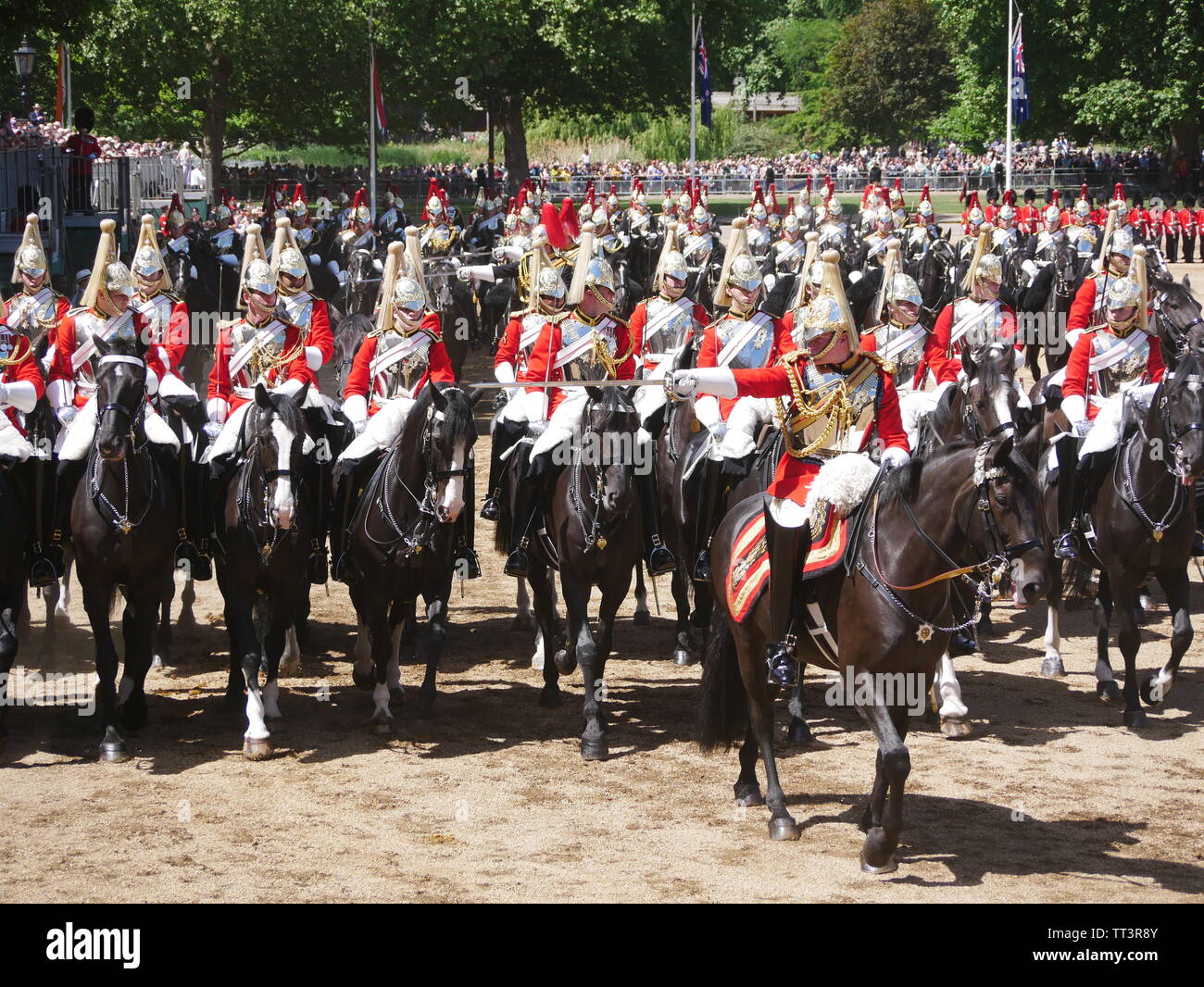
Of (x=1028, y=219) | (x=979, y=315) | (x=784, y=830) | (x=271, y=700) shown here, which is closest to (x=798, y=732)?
(x=784, y=830)

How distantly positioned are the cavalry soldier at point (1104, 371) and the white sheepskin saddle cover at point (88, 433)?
5971 mm

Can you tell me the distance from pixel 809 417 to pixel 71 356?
5.72 meters

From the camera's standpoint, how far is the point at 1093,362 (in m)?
12.1

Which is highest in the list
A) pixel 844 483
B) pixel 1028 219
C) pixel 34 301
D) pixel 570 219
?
pixel 1028 219

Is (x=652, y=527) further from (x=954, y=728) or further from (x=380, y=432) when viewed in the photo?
(x=954, y=728)

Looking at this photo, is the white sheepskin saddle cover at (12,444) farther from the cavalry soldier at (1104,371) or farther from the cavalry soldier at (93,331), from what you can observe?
the cavalry soldier at (1104,371)

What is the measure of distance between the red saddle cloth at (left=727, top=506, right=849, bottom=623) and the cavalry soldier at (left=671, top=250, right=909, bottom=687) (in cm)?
9

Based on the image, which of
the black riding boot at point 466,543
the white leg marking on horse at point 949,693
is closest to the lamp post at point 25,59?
the black riding boot at point 466,543

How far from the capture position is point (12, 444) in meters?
10.5

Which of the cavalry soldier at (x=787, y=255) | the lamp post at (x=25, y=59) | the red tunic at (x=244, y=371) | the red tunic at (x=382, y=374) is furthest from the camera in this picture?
the lamp post at (x=25, y=59)

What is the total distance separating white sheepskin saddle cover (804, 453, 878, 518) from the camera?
8.24 meters

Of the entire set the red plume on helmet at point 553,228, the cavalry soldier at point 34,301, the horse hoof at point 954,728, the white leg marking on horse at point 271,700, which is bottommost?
the horse hoof at point 954,728

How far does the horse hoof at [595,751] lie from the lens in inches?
403

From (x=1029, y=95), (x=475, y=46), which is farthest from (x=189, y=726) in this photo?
(x=1029, y=95)
